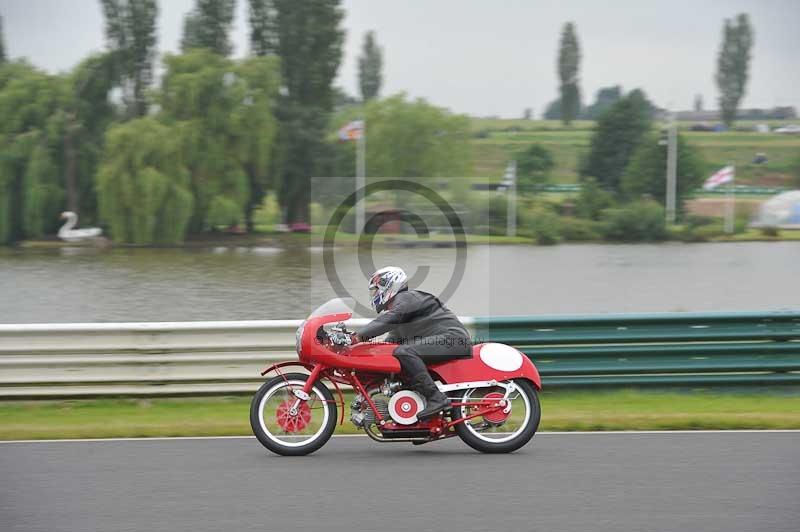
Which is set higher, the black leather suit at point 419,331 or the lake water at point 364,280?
the black leather suit at point 419,331

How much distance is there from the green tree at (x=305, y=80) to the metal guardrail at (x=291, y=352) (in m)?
41.3

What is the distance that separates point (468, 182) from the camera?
4825 cm

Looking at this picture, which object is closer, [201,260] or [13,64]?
[201,260]

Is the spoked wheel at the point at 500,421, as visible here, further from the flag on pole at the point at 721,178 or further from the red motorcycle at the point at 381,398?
the flag on pole at the point at 721,178

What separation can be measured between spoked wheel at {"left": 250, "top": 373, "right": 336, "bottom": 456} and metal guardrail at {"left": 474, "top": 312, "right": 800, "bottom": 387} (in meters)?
2.92

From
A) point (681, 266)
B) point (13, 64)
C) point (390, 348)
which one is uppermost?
point (13, 64)

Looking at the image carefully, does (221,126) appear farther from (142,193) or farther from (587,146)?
(587,146)

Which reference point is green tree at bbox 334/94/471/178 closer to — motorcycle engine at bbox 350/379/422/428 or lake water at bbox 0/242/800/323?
lake water at bbox 0/242/800/323

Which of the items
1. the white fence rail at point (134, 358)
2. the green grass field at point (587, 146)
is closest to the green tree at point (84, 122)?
the green grass field at point (587, 146)

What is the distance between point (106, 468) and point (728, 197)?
58.0m

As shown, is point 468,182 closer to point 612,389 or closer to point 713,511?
point 612,389

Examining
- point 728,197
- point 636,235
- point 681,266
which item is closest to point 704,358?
point 681,266

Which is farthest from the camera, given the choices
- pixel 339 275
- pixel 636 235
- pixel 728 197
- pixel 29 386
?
pixel 728 197

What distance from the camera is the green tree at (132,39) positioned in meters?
55.0
